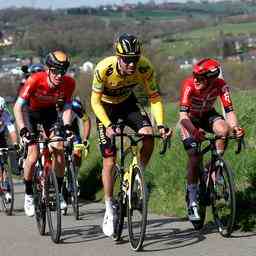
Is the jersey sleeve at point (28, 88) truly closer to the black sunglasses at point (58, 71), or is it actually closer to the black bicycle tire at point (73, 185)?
the black sunglasses at point (58, 71)

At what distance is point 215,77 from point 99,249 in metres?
2.20

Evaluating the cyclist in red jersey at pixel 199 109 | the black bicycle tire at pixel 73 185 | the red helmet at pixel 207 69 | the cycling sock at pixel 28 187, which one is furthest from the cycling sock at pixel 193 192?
the cycling sock at pixel 28 187

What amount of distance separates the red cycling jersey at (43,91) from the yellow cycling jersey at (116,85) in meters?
1.02

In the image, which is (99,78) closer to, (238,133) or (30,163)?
(238,133)

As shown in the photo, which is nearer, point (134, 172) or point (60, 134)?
point (134, 172)

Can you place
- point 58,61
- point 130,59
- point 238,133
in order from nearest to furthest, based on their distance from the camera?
point 130,59
point 238,133
point 58,61

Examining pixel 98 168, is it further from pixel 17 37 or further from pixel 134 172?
pixel 17 37

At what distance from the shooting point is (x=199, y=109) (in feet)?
23.8

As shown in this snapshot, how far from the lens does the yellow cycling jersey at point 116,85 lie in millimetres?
6711

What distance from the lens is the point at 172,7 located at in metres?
70.5

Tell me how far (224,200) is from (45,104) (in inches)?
109

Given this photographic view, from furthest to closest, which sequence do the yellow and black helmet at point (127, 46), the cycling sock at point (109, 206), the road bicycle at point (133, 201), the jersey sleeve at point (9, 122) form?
the jersey sleeve at point (9, 122)
the cycling sock at point (109, 206)
the yellow and black helmet at point (127, 46)
the road bicycle at point (133, 201)

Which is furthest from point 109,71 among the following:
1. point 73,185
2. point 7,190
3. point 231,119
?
point 7,190

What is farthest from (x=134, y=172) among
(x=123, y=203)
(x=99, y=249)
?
(x=99, y=249)
